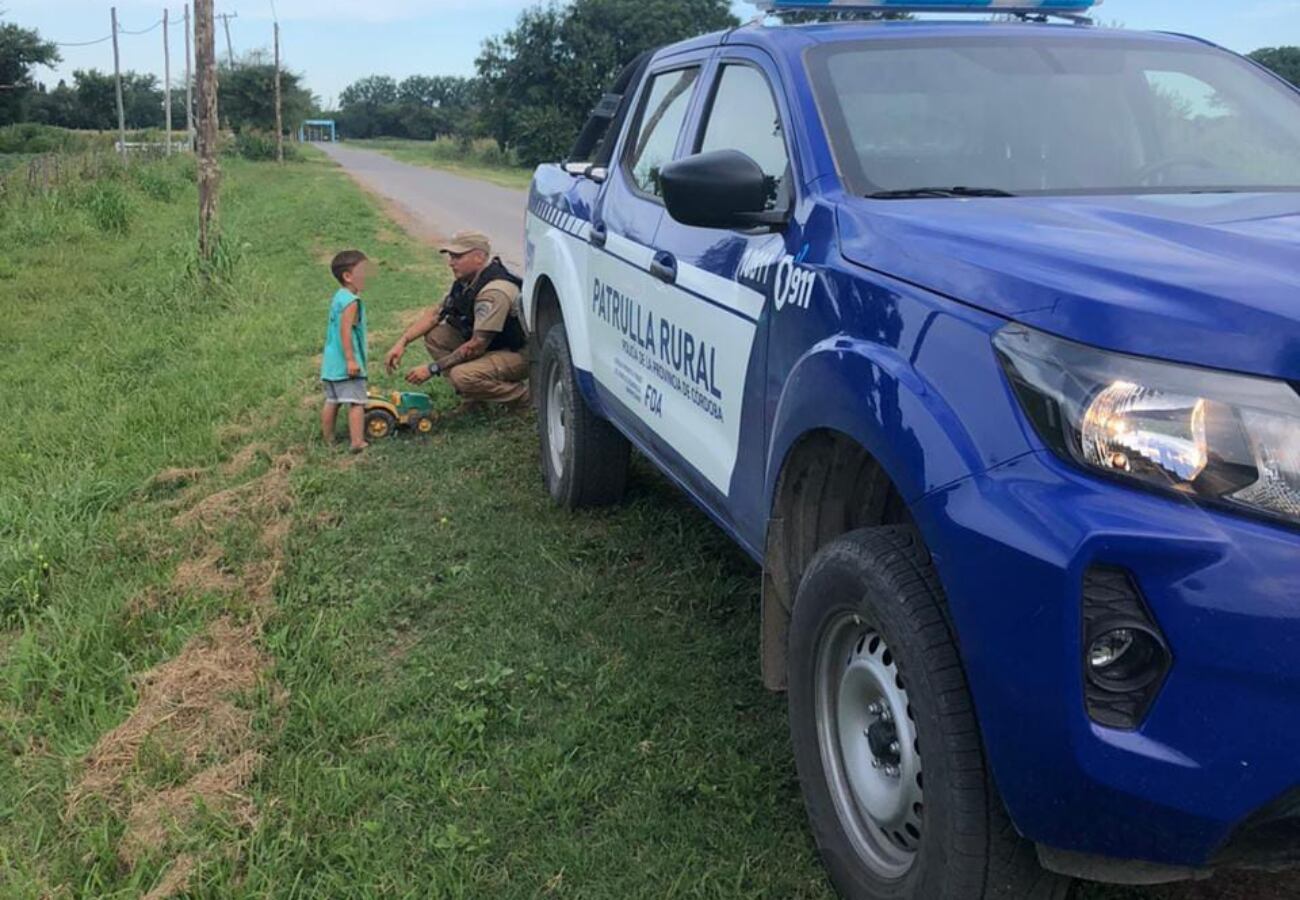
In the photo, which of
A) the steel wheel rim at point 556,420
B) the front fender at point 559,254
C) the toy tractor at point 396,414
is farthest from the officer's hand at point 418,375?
the steel wheel rim at point 556,420

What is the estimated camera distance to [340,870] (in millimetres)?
2830

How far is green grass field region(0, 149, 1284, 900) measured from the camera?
2875 mm

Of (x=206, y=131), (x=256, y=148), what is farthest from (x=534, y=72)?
(x=206, y=131)

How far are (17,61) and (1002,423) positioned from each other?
239 feet

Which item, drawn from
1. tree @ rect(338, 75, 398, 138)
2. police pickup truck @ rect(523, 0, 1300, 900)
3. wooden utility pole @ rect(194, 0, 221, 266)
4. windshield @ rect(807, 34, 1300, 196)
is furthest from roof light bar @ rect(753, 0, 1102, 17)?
tree @ rect(338, 75, 398, 138)

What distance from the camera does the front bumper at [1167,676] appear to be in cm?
170

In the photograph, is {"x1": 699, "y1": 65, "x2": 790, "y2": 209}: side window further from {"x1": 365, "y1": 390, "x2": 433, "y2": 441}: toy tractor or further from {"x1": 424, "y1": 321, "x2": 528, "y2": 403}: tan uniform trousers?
{"x1": 365, "y1": 390, "x2": 433, "y2": 441}: toy tractor

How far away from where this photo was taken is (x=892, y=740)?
7.88 feet

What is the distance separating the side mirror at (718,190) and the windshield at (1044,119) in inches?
9.2

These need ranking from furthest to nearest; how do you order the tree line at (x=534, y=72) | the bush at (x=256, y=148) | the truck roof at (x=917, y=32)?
the bush at (x=256, y=148)
the tree line at (x=534, y=72)
the truck roof at (x=917, y=32)

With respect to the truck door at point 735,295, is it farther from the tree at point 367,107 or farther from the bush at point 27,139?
the tree at point 367,107

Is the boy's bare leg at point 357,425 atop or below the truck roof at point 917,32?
below

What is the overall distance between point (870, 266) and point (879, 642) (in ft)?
2.58

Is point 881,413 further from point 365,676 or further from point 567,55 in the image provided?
point 567,55
